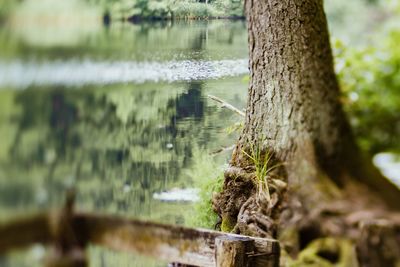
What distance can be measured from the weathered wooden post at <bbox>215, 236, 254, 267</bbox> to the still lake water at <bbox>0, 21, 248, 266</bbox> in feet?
0.55

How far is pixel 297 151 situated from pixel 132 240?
0.69 meters

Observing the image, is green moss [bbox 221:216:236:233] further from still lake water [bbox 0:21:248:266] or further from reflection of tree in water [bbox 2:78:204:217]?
reflection of tree in water [bbox 2:78:204:217]

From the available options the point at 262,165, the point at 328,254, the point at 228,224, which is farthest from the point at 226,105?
the point at 328,254

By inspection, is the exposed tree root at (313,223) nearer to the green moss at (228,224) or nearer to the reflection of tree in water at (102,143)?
the green moss at (228,224)

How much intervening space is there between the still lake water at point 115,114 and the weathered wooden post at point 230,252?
0.17 metres

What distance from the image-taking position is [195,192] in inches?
88.9

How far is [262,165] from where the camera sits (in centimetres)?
228

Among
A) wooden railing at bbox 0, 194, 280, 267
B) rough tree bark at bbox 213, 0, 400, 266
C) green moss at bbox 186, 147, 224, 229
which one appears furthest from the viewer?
green moss at bbox 186, 147, 224, 229

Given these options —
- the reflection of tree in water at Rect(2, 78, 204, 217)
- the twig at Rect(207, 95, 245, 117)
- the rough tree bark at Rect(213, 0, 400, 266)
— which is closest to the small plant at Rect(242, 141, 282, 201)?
the rough tree bark at Rect(213, 0, 400, 266)

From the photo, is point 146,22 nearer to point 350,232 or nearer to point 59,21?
point 59,21

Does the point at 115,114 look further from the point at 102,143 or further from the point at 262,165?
the point at 262,165

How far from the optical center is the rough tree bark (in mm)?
2078

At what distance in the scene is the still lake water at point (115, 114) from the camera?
163cm

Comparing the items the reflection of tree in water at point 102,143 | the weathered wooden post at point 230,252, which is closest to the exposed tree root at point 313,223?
the weathered wooden post at point 230,252
